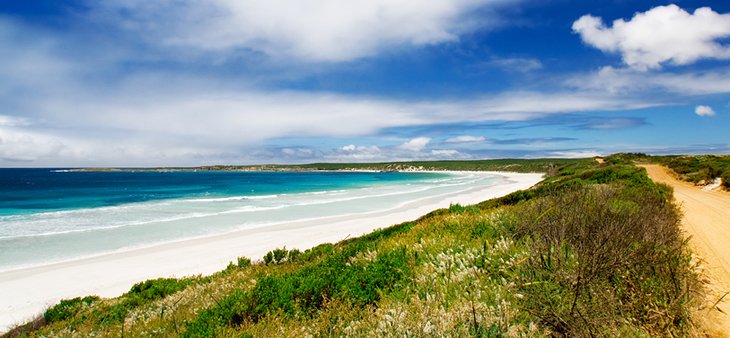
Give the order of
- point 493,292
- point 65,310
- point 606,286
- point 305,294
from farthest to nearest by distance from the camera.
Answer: point 65,310 → point 305,294 → point 606,286 → point 493,292

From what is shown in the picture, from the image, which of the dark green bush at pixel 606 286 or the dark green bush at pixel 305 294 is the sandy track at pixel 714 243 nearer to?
the dark green bush at pixel 606 286

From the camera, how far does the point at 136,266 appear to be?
16.5 metres

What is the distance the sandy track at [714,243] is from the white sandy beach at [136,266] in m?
15.7

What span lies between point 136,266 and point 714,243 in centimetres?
2074

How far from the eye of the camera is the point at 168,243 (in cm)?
2083

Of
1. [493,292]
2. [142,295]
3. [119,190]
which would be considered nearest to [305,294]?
[493,292]

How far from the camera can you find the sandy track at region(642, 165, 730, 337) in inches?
181

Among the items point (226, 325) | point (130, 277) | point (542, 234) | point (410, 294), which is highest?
point (542, 234)

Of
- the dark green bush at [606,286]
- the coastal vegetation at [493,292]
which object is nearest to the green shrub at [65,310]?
the coastal vegetation at [493,292]

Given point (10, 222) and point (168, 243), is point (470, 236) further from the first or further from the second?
point (10, 222)

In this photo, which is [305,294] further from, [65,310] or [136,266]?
[136,266]

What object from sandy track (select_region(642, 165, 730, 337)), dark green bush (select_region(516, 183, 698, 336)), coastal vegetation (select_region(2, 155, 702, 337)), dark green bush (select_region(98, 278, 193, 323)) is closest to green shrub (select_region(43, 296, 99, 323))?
dark green bush (select_region(98, 278, 193, 323))

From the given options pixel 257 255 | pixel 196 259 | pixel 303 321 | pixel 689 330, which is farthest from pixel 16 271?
pixel 689 330

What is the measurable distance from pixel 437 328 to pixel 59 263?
2064 centimetres
